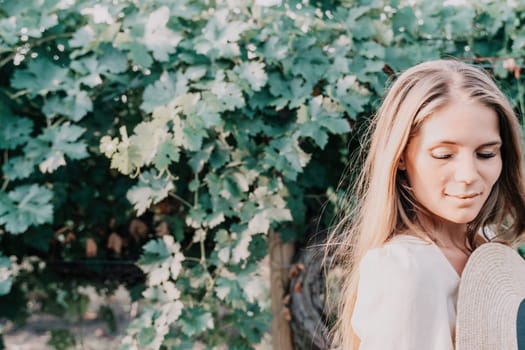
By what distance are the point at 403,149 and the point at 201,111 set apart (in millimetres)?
925

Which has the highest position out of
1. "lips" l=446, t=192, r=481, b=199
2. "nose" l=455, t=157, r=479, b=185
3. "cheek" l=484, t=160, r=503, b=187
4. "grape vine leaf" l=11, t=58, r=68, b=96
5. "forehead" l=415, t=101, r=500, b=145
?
"forehead" l=415, t=101, r=500, b=145

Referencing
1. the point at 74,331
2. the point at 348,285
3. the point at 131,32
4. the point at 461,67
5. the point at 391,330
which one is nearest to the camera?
the point at 391,330

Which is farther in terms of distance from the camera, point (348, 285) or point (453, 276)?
point (348, 285)

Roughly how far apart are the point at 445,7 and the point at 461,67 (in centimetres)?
127

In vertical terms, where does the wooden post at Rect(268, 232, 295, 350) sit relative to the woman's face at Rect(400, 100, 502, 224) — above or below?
below

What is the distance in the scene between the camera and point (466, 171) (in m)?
1.02

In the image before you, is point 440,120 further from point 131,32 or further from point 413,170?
point 131,32

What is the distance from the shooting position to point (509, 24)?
2316mm

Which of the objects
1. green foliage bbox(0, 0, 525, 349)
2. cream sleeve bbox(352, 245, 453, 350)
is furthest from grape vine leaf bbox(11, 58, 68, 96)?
cream sleeve bbox(352, 245, 453, 350)

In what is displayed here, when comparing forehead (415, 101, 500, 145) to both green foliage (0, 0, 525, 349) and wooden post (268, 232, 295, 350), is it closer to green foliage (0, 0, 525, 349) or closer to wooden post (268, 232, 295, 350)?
green foliage (0, 0, 525, 349)

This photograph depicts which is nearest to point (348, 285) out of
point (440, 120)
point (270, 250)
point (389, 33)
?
point (440, 120)

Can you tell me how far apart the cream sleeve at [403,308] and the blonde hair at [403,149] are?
0.12 metres

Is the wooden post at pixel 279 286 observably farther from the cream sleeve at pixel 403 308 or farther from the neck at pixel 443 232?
the cream sleeve at pixel 403 308

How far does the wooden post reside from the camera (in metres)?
2.22
